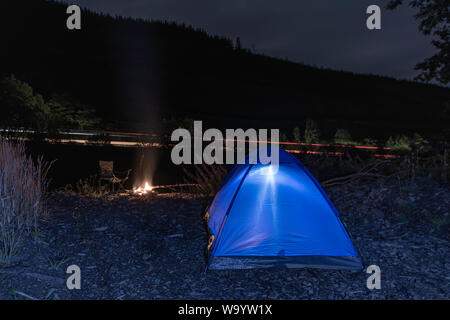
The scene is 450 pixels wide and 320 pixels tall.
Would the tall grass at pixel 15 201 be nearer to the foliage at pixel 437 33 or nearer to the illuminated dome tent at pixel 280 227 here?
the illuminated dome tent at pixel 280 227

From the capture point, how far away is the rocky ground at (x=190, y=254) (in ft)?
13.9

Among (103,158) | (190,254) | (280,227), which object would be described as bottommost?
(190,254)

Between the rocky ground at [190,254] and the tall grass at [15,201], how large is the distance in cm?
22

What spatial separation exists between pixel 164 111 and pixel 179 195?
85.5ft

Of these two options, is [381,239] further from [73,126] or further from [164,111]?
[164,111]

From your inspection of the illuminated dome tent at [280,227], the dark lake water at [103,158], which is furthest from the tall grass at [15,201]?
the dark lake water at [103,158]

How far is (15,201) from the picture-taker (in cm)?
532

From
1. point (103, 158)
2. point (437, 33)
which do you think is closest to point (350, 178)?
point (437, 33)

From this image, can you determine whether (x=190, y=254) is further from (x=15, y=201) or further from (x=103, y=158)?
(x=103, y=158)

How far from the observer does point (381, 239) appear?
5.66m

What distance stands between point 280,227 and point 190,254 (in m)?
1.41

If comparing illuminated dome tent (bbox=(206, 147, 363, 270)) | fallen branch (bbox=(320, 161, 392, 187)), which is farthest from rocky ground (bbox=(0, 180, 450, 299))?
fallen branch (bbox=(320, 161, 392, 187))
